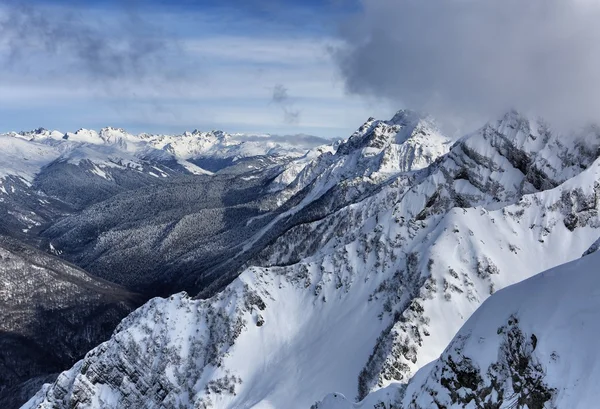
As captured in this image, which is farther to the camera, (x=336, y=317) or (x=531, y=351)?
(x=336, y=317)

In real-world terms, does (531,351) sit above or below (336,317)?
below

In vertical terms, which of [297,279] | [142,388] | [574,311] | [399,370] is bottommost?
[142,388]

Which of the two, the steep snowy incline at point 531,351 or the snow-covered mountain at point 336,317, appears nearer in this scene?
the steep snowy incline at point 531,351

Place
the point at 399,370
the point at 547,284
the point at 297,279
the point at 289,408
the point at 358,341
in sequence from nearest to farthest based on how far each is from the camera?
the point at 547,284, the point at 399,370, the point at 289,408, the point at 358,341, the point at 297,279

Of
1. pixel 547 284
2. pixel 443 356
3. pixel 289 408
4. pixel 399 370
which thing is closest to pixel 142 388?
pixel 289 408

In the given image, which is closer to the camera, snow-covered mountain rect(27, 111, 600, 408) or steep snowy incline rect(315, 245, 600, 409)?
steep snowy incline rect(315, 245, 600, 409)

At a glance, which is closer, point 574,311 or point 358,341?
point 574,311

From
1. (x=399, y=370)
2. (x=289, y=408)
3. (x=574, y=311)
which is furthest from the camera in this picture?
(x=289, y=408)

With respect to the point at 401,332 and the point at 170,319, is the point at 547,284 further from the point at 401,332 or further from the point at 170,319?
the point at 170,319
